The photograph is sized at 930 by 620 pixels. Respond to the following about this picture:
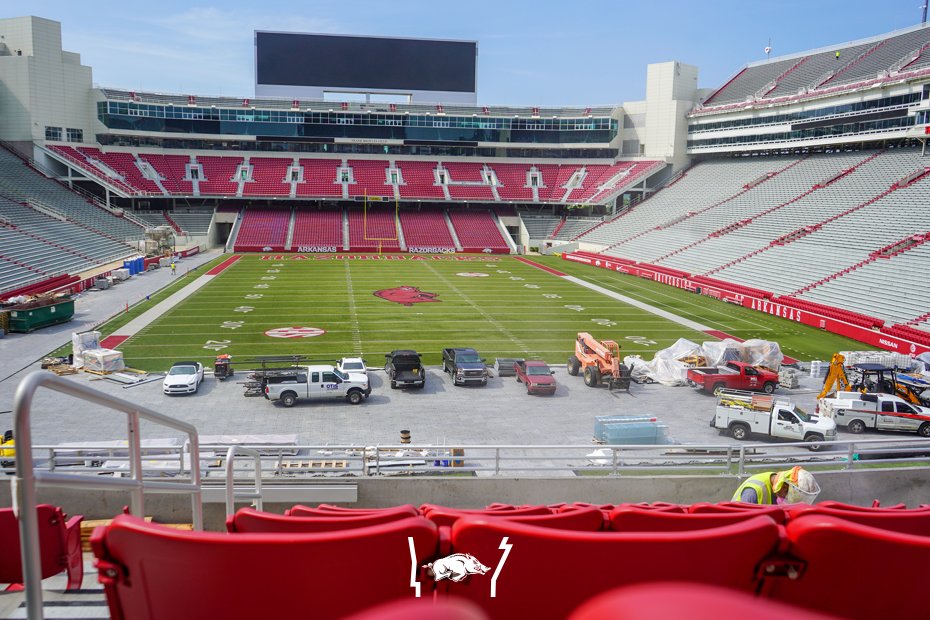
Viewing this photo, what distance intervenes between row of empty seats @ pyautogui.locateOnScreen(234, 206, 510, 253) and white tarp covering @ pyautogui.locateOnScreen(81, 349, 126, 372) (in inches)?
1564

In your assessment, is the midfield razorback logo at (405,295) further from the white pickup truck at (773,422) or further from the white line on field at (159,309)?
the white pickup truck at (773,422)

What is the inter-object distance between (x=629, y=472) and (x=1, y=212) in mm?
46638

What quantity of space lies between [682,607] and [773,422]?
17343 millimetres

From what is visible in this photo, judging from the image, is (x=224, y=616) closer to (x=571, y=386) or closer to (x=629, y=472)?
(x=629, y=472)

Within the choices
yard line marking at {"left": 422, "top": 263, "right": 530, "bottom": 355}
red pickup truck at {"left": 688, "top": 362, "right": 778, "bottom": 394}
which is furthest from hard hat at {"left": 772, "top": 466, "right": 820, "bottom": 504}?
yard line marking at {"left": 422, "top": 263, "right": 530, "bottom": 355}

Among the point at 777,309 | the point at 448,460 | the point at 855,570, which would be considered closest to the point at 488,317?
the point at 777,309

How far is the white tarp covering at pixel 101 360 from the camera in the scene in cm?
2130

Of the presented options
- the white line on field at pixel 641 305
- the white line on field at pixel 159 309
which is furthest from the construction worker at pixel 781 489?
the white line on field at pixel 159 309

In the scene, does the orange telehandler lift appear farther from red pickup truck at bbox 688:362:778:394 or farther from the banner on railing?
the banner on railing

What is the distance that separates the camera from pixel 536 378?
2027cm

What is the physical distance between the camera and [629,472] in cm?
1248

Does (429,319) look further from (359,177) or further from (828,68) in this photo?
(828,68)

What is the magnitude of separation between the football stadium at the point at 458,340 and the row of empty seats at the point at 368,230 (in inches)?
17.4

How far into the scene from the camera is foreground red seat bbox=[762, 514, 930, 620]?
268 centimetres
